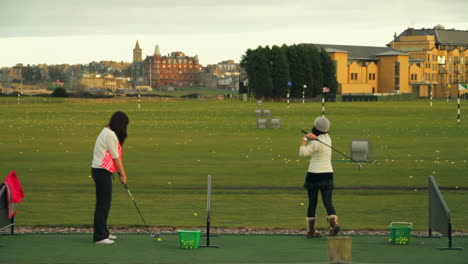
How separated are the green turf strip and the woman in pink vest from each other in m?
0.39

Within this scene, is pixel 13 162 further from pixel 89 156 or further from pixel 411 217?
pixel 411 217

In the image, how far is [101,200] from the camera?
1689 centimetres

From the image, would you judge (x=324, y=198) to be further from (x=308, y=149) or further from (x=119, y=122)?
(x=119, y=122)

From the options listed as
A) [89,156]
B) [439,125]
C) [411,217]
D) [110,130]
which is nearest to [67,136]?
[89,156]

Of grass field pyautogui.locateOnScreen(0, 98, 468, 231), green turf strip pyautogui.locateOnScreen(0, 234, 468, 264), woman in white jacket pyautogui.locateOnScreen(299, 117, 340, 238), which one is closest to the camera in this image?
green turf strip pyautogui.locateOnScreen(0, 234, 468, 264)

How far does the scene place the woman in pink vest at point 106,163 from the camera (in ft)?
54.7

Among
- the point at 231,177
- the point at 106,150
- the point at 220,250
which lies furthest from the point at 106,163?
the point at 231,177

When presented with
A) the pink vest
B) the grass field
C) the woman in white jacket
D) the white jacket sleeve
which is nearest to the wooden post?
the woman in white jacket

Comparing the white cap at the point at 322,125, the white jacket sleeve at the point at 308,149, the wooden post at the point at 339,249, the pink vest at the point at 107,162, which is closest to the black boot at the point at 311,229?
the white jacket sleeve at the point at 308,149

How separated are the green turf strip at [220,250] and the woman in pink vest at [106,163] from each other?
1.27 ft

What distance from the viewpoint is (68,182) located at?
31797 mm

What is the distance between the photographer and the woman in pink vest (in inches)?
656

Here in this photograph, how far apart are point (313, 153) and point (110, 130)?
3430 millimetres

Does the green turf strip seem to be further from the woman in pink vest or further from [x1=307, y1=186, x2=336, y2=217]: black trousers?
[x1=307, y1=186, x2=336, y2=217]: black trousers
